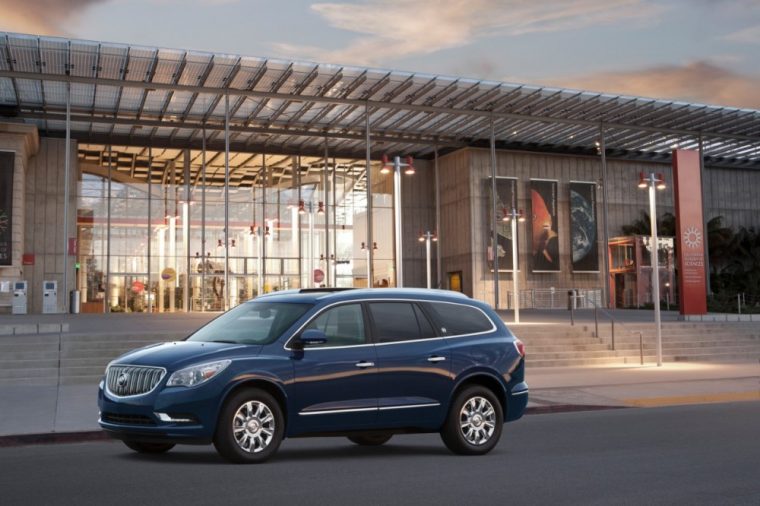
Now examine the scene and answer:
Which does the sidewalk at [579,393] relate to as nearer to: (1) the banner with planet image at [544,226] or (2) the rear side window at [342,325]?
(2) the rear side window at [342,325]

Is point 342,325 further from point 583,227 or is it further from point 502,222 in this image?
point 583,227

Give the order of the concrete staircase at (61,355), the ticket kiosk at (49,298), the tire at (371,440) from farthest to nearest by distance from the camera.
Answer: the ticket kiosk at (49,298) < the concrete staircase at (61,355) < the tire at (371,440)

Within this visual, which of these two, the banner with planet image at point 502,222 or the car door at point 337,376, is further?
the banner with planet image at point 502,222

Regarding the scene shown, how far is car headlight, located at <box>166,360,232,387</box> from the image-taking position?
28.0 ft

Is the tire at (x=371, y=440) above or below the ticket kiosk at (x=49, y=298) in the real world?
below

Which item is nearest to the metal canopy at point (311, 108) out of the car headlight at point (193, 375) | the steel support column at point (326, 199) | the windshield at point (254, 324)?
the steel support column at point (326, 199)

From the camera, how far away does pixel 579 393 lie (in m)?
17.4

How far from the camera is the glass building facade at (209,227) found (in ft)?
156

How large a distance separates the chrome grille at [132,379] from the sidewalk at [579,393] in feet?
11.2

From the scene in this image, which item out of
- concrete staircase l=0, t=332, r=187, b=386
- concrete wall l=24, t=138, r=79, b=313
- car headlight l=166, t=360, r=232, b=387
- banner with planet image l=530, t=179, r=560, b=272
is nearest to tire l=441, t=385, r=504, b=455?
car headlight l=166, t=360, r=232, b=387

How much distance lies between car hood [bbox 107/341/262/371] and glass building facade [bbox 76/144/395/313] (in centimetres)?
3485

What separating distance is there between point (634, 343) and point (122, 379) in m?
21.1

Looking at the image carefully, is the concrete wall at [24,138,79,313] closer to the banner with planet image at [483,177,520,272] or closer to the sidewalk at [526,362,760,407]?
the banner with planet image at [483,177,520,272]

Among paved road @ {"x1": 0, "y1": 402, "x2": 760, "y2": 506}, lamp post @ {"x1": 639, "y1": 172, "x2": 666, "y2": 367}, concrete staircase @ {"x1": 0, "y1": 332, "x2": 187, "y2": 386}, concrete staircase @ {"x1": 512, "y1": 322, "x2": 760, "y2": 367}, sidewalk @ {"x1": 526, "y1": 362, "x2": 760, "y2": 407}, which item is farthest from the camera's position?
concrete staircase @ {"x1": 512, "y1": 322, "x2": 760, "y2": 367}
